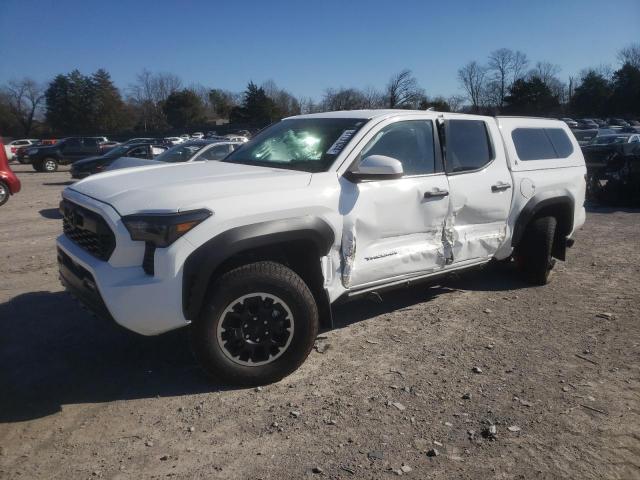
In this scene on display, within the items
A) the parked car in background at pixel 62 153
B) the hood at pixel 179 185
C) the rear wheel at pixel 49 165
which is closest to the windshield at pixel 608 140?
the hood at pixel 179 185

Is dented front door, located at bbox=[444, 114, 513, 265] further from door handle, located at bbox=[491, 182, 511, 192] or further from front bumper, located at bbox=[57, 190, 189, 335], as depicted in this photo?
front bumper, located at bbox=[57, 190, 189, 335]

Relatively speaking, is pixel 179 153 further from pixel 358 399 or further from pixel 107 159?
pixel 358 399

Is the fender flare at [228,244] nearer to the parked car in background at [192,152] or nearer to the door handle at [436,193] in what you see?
the door handle at [436,193]

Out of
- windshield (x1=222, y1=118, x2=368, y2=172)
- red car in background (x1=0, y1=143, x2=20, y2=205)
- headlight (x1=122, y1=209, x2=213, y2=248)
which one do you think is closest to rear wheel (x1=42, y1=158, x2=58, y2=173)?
red car in background (x1=0, y1=143, x2=20, y2=205)

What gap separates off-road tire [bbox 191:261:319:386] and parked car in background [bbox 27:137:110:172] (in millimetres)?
23888

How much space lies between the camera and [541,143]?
17.8ft

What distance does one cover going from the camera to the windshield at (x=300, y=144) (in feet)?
12.6

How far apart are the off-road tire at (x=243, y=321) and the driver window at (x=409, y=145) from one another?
1248 mm

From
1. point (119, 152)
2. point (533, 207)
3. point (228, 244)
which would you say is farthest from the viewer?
point (119, 152)

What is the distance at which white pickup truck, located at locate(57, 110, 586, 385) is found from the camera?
296 cm

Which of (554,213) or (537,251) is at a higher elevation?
(554,213)

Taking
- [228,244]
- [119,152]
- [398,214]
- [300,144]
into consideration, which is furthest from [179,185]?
[119,152]

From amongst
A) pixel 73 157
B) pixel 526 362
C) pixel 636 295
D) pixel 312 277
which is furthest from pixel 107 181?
pixel 73 157

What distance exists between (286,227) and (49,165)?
24536 millimetres
